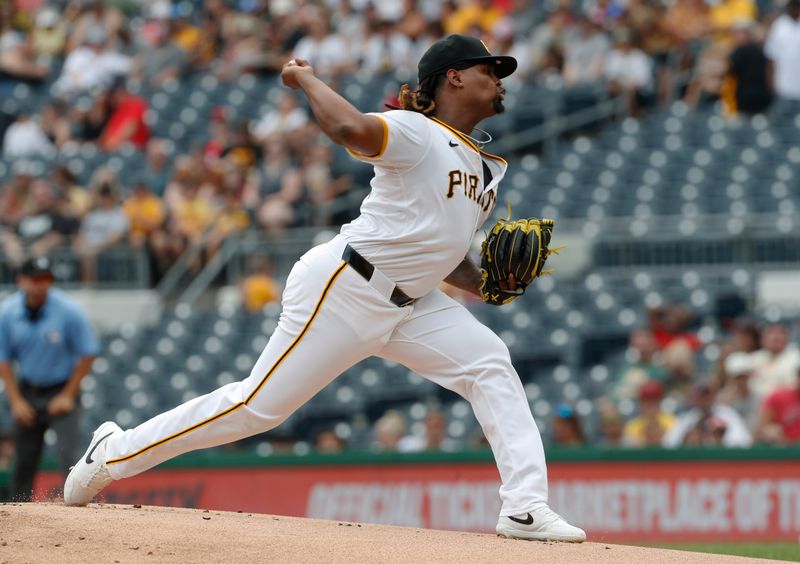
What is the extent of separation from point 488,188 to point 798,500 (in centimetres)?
469

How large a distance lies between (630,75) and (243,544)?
9683 millimetres

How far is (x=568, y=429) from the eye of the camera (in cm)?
980

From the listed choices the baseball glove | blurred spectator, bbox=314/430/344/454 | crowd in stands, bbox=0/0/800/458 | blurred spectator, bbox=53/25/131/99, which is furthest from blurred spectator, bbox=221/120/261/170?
the baseball glove

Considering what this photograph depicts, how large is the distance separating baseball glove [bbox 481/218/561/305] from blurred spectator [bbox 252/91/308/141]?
863 cm

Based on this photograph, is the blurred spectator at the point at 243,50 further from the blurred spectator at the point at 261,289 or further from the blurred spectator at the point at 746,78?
the blurred spectator at the point at 746,78

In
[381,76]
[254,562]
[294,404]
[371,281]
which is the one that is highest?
[381,76]

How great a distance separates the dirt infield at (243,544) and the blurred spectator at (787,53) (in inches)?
329

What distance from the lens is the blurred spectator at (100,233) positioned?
13.5 meters

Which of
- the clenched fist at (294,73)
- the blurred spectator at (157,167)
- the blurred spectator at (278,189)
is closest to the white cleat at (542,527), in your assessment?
the clenched fist at (294,73)

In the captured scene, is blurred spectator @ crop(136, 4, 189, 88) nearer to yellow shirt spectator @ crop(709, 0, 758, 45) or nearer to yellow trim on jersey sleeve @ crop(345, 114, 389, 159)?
yellow shirt spectator @ crop(709, 0, 758, 45)

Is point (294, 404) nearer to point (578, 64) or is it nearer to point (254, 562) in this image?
point (254, 562)

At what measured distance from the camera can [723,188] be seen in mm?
12406

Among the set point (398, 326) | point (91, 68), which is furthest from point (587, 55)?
point (398, 326)

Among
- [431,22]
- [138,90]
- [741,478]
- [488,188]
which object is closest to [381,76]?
[431,22]
